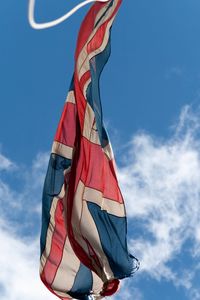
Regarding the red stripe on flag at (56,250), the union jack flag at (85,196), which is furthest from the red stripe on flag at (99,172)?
the red stripe on flag at (56,250)

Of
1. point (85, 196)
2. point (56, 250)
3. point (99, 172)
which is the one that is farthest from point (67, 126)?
point (56, 250)

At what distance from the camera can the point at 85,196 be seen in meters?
11.5

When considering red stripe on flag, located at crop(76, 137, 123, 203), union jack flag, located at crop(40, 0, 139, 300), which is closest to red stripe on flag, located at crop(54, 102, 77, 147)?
union jack flag, located at crop(40, 0, 139, 300)

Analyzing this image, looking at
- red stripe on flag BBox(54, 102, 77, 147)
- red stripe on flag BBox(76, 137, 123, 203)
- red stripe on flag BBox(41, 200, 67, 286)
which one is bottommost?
red stripe on flag BBox(41, 200, 67, 286)

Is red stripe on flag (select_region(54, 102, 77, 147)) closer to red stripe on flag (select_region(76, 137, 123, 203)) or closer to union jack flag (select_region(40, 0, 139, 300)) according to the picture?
union jack flag (select_region(40, 0, 139, 300))

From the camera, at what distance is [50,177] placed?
488 inches

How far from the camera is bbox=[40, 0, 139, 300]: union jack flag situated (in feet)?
36.0

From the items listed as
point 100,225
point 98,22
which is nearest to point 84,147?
point 100,225

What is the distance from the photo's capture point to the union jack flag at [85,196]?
10984 millimetres

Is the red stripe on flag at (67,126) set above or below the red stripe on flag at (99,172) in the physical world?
above

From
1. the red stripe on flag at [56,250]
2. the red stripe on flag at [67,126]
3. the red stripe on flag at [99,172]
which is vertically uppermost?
the red stripe on flag at [67,126]

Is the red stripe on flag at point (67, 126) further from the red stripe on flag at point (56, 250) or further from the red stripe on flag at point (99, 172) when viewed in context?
the red stripe on flag at point (56, 250)

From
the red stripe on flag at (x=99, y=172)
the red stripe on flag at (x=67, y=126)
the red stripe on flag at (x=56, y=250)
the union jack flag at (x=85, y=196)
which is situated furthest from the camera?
the red stripe on flag at (x=56, y=250)

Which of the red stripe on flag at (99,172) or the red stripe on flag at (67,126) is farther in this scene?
the red stripe on flag at (67,126)
